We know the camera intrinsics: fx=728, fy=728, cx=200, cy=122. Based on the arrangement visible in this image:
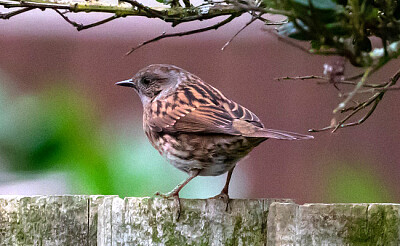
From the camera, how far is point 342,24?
60.2 inches

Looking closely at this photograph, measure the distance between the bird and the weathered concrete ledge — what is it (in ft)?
2.10

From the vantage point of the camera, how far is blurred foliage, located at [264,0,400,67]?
147 centimetres

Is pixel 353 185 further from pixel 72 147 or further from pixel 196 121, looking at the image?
pixel 72 147

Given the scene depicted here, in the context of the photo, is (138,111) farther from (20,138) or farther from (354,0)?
(354,0)

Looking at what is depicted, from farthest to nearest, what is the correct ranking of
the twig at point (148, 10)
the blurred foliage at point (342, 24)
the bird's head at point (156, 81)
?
1. the bird's head at point (156, 81)
2. the twig at point (148, 10)
3. the blurred foliage at point (342, 24)

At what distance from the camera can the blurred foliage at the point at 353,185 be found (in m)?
3.59

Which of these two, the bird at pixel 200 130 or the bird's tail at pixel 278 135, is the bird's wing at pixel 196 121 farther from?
the bird's tail at pixel 278 135

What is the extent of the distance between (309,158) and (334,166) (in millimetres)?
185

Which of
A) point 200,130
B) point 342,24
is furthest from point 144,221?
point 200,130

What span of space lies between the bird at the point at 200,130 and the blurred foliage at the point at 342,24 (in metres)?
1.26

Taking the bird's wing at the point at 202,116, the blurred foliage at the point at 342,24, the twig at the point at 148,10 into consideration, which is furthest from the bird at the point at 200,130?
the blurred foliage at the point at 342,24

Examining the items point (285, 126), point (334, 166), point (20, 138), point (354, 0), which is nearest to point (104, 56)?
point (20, 138)

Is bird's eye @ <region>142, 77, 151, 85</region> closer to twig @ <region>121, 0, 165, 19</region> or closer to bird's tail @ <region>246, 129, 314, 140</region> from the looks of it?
bird's tail @ <region>246, 129, 314, 140</region>

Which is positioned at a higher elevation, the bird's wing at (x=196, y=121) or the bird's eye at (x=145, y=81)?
the bird's eye at (x=145, y=81)
